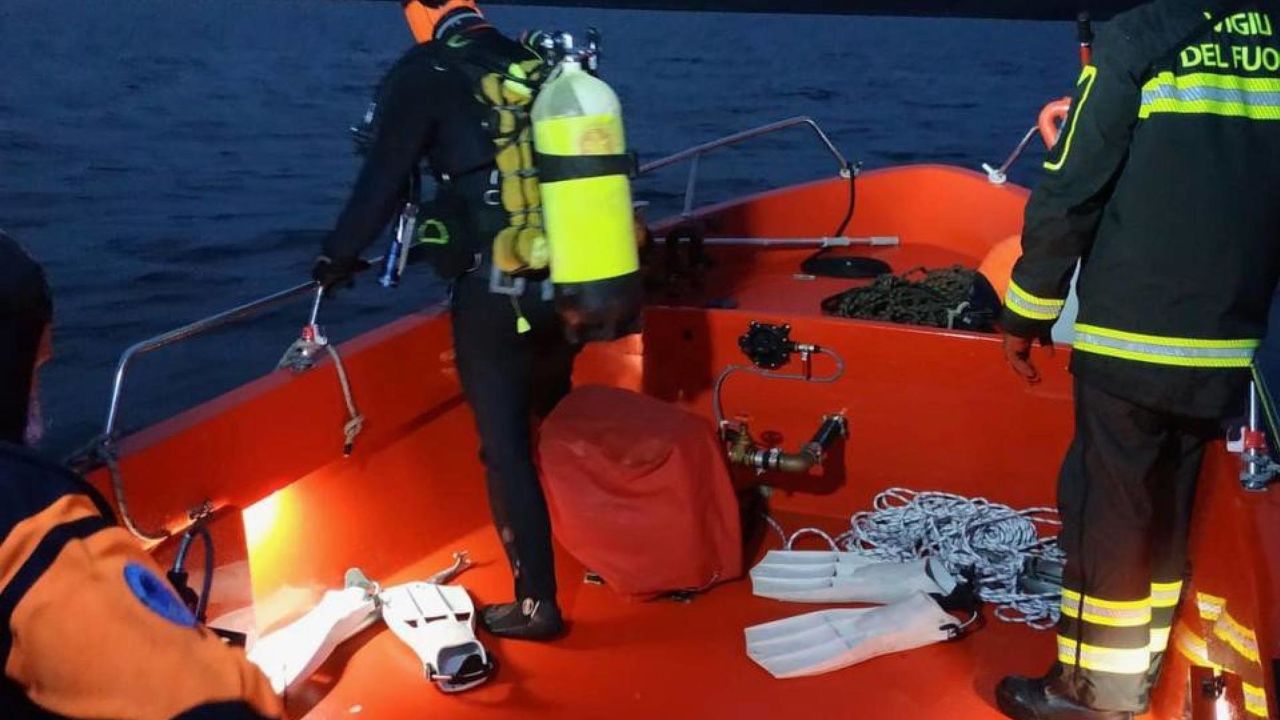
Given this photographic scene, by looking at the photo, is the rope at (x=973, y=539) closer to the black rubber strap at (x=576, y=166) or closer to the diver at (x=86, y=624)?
the black rubber strap at (x=576, y=166)

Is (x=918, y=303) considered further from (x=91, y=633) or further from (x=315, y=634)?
(x=91, y=633)

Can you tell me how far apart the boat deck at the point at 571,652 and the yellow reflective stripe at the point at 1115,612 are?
0.39m

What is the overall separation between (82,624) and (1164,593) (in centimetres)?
200

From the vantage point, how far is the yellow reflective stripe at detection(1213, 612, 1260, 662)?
215cm

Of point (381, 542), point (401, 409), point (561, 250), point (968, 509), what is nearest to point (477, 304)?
point (561, 250)

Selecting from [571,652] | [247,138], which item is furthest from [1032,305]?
[247,138]

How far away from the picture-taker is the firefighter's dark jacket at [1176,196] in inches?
78.6

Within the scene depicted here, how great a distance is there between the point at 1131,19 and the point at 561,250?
1.03m

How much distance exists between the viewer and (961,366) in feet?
10.3

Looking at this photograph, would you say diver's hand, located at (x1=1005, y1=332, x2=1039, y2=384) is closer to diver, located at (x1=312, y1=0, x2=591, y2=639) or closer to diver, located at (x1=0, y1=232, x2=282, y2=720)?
diver, located at (x1=312, y1=0, x2=591, y2=639)

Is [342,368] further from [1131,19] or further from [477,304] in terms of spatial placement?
[1131,19]

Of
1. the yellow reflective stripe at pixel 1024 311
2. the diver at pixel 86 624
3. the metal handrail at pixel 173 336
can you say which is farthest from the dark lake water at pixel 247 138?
the diver at pixel 86 624

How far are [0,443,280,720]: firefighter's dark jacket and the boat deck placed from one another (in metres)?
1.66

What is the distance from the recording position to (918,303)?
3695 mm
